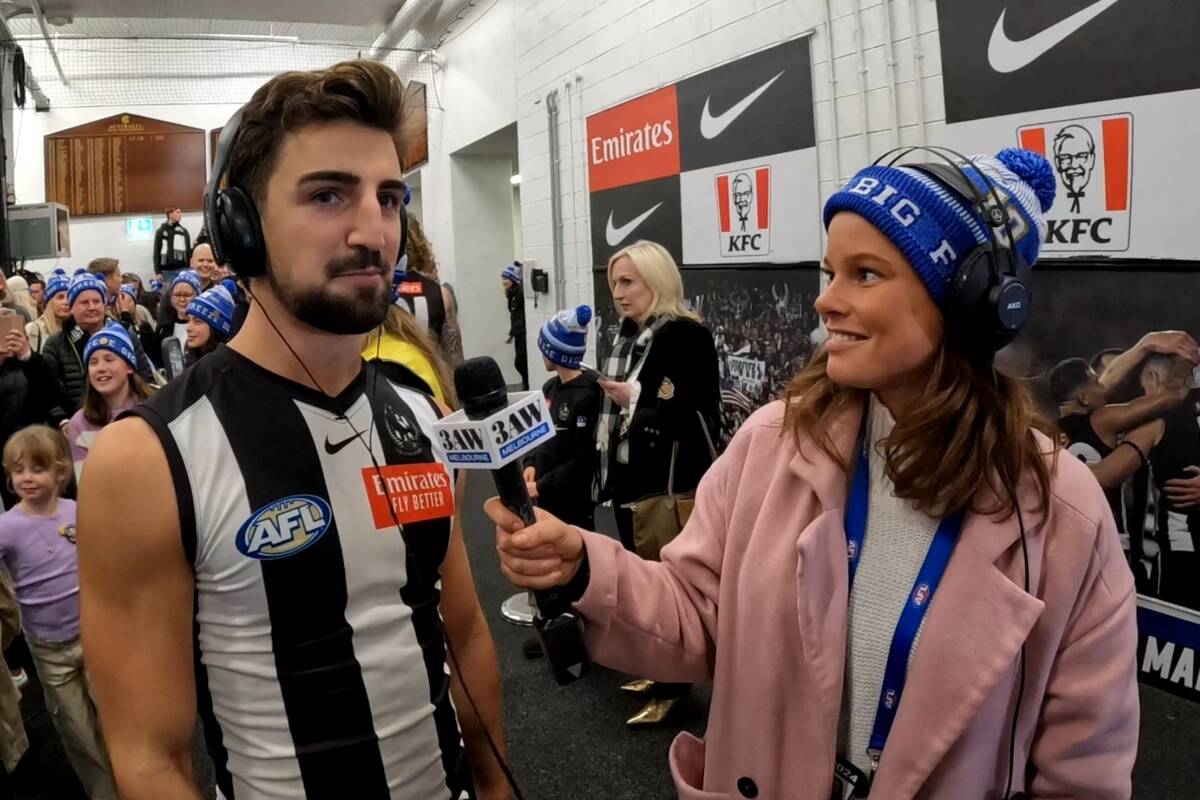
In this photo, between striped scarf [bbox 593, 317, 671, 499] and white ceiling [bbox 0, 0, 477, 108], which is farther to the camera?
white ceiling [bbox 0, 0, 477, 108]

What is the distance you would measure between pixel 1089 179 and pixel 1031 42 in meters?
0.54

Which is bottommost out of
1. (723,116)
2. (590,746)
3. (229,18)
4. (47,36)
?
(590,746)

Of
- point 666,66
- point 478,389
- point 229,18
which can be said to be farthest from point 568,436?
point 229,18

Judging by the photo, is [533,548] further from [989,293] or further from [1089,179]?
[1089,179]

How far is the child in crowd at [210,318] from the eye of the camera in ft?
10.1

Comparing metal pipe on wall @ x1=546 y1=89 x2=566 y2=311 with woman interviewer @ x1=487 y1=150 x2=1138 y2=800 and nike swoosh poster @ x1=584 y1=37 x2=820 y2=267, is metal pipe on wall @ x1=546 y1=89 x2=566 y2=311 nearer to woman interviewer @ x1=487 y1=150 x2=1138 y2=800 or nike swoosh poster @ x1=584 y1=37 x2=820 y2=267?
nike swoosh poster @ x1=584 y1=37 x2=820 y2=267

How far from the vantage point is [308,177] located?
101 cm

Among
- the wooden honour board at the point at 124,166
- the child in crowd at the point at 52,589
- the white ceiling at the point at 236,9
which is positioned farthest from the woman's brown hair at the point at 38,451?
the wooden honour board at the point at 124,166

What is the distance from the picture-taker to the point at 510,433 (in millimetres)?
785

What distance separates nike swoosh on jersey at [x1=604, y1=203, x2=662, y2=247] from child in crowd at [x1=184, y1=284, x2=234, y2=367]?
287cm

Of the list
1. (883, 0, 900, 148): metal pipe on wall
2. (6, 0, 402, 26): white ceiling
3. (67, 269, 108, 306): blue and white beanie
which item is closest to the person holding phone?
(67, 269, 108, 306): blue and white beanie

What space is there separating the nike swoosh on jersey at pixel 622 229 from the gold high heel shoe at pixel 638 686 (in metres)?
3.16

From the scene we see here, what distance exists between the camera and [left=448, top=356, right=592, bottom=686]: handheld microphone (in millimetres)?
789

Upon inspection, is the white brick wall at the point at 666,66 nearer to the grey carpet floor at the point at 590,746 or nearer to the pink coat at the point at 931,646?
the grey carpet floor at the point at 590,746
